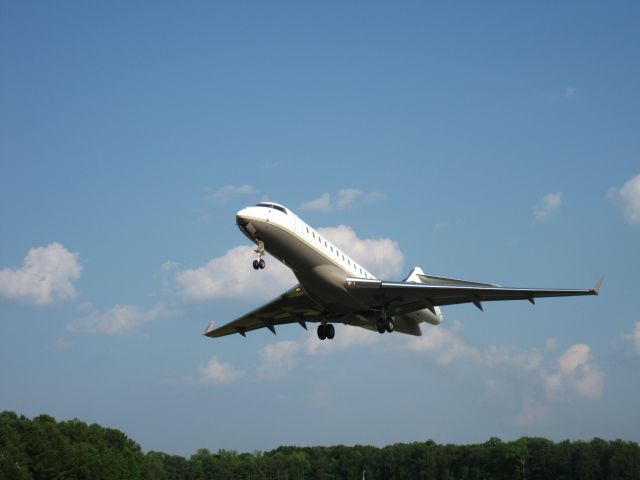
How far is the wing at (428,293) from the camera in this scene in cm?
3947

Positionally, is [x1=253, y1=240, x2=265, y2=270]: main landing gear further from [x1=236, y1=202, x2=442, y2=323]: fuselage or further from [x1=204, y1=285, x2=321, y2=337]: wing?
[x1=204, y1=285, x2=321, y2=337]: wing

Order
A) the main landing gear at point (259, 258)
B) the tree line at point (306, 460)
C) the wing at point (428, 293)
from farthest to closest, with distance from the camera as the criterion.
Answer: the tree line at point (306, 460), the wing at point (428, 293), the main landing gear at point (259, 258)

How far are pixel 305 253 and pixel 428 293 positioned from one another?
7.36 meters

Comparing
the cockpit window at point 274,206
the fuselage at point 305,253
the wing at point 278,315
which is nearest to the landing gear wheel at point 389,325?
the fuselage at point 305,253

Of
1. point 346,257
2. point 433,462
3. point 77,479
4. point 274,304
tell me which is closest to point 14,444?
point 77,479

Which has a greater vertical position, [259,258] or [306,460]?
[259,258]

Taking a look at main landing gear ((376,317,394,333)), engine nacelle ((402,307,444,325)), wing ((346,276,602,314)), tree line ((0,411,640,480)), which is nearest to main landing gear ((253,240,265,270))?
wing ((346,276,602,314))

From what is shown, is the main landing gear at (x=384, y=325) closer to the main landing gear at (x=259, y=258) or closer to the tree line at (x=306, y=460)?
the main landing gear at (x=259, y=258)

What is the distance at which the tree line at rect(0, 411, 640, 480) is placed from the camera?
3725 inches

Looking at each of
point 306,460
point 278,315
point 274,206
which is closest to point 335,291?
point 274,206

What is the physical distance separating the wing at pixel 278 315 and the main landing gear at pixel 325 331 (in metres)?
0.71

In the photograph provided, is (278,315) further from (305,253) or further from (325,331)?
(305,253)

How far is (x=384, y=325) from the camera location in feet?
138

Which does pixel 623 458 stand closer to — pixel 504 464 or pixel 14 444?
pixel 504 464
